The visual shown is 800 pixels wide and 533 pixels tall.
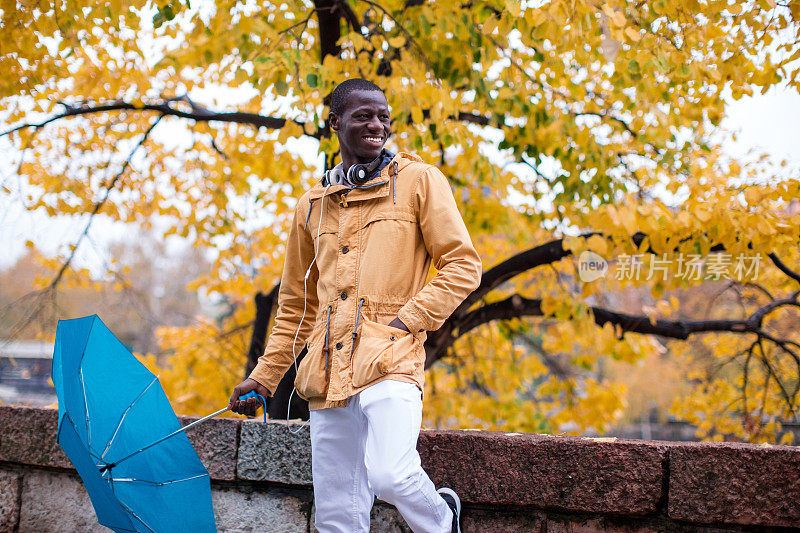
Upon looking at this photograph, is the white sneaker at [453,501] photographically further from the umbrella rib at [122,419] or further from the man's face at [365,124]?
the man's face at [365,124]

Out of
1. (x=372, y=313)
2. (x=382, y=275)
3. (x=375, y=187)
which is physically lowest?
(x=372, y=313)

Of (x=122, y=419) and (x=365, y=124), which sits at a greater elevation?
(x=365, y=124)

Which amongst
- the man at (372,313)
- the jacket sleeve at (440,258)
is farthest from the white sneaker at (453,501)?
the jacket sleeve at (440,258)

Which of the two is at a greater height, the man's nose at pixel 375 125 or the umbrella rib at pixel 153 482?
the man's nose at pixel 375 125

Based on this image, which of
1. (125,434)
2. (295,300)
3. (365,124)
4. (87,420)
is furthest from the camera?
(295,300)

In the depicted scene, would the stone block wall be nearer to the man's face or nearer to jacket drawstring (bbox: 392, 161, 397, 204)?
jacket drawstring (bbox: 392, 161, 397, 204)

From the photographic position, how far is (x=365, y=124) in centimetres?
241

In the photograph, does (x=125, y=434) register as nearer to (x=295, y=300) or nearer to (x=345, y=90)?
(x=295, y=300)

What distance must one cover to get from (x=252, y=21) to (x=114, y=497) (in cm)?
267

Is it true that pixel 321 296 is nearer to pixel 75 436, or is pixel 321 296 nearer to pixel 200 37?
pixel 75 436

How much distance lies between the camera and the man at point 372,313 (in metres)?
2.10

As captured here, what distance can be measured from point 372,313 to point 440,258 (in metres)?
0.30

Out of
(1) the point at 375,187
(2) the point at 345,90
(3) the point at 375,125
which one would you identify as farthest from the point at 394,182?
(2) the point at 345,90

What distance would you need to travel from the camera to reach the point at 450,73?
4316 mm
